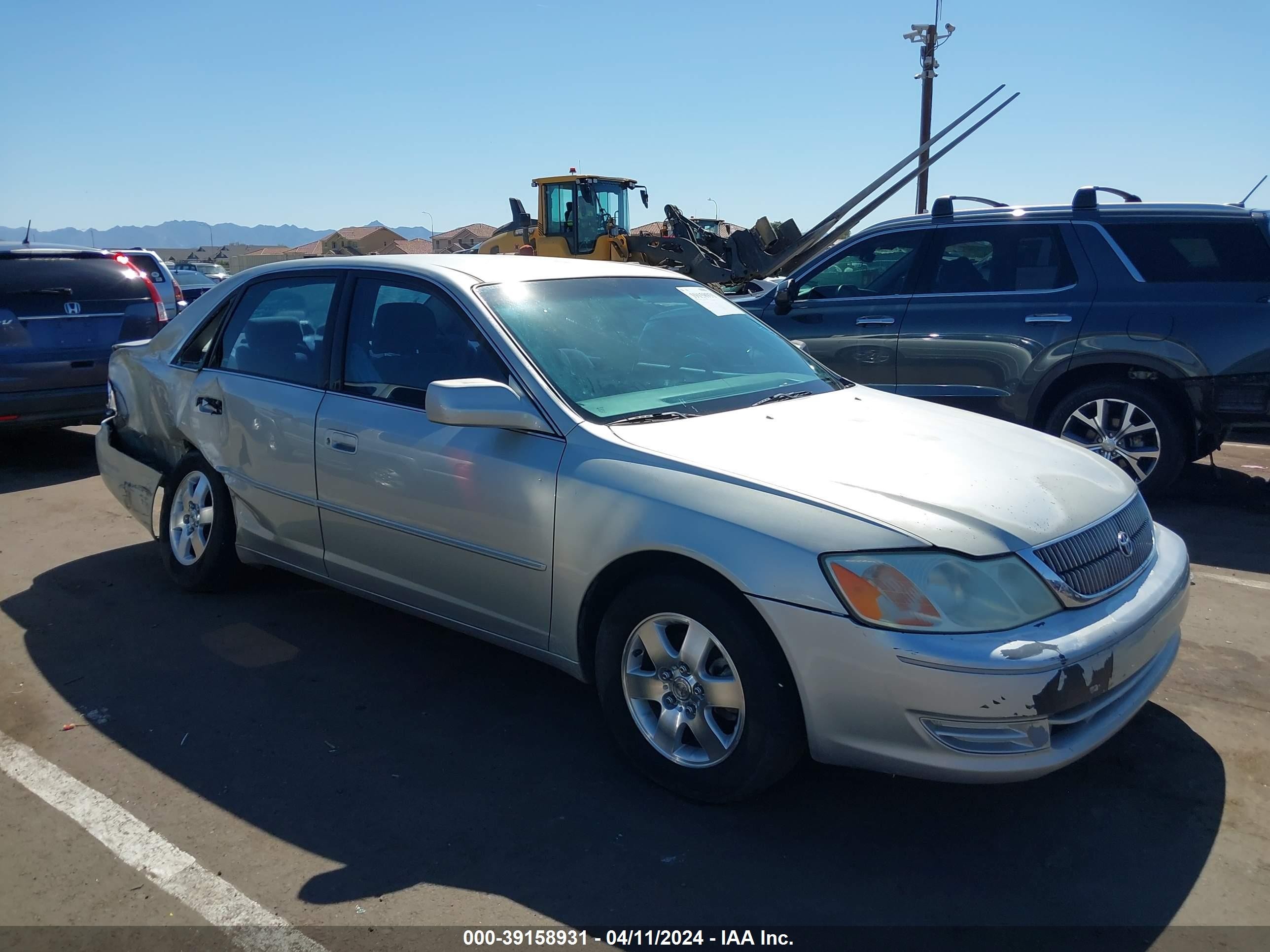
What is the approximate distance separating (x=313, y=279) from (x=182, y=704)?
1.91 m

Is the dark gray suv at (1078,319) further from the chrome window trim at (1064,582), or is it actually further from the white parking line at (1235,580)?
the chrome window trim at (1064,582)

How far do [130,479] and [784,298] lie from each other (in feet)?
14.7

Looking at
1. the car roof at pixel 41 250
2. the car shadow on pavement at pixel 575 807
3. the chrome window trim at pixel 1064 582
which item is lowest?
the car shadow on pavement at pixel 575 807

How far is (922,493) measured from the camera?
296cm

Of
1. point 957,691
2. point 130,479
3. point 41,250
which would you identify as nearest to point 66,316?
point 41,250

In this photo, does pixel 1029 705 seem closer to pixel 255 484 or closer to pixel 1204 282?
pixel 255 484

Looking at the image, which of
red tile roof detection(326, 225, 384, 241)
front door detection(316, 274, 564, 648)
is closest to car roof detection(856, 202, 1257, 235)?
front door detection(316, 274, 564, 648)

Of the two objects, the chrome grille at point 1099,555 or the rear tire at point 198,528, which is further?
the rear tire at point 198,528

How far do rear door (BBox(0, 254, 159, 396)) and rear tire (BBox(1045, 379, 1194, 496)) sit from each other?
23.5 feet

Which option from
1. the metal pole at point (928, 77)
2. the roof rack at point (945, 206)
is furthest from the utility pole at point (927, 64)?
the roof rack at point (945, 206)

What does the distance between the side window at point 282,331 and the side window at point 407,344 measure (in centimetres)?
21

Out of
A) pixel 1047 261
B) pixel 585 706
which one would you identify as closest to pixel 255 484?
pixel 585 706

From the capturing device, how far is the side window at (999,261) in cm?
682

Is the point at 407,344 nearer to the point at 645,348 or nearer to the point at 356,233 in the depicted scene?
the point at 645,348
